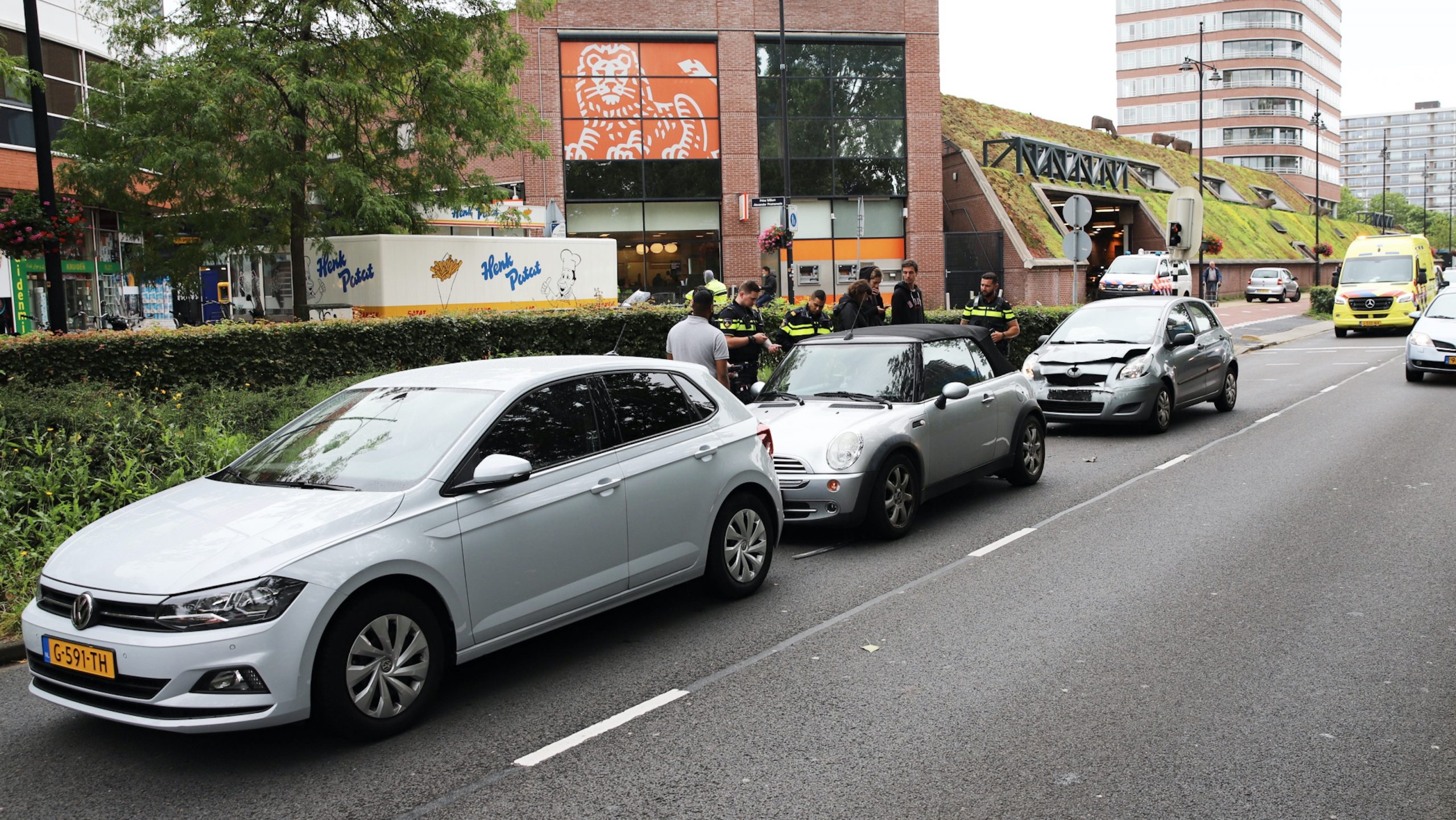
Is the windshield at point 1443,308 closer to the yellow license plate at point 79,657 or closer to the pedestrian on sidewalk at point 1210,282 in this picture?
the yellow license plate at point 79,657

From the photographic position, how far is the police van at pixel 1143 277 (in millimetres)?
36219

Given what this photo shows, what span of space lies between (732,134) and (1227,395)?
22183 millimetres

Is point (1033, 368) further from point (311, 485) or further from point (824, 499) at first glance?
point (311, 485)

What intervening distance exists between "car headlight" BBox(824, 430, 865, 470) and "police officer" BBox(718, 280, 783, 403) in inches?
137

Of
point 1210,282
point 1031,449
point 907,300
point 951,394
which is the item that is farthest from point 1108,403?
point 1210,282

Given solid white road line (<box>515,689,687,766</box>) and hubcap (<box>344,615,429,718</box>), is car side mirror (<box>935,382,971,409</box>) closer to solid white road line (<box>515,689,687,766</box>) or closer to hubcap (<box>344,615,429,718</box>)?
solid white road line (<box>515,689,687,766</box>)

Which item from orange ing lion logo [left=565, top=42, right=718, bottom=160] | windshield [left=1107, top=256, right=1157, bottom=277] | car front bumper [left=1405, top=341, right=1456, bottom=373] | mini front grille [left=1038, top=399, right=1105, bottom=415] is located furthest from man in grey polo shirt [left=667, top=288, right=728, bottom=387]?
windshield [left=1107, top=256, right=1157, bottom=277]

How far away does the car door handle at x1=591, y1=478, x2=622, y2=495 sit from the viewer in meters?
5.61

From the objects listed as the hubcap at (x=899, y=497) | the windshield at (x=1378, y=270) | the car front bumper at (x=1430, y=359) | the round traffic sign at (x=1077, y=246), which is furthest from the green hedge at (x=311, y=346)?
the windshield at (x=1378, y=270)

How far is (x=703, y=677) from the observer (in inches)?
212

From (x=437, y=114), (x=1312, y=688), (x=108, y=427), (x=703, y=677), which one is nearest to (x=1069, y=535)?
(x=1312, y=688)

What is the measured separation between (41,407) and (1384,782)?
9443 mm

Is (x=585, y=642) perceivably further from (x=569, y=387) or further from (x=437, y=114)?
(x=437, y=114)

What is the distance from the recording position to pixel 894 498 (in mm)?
8320
